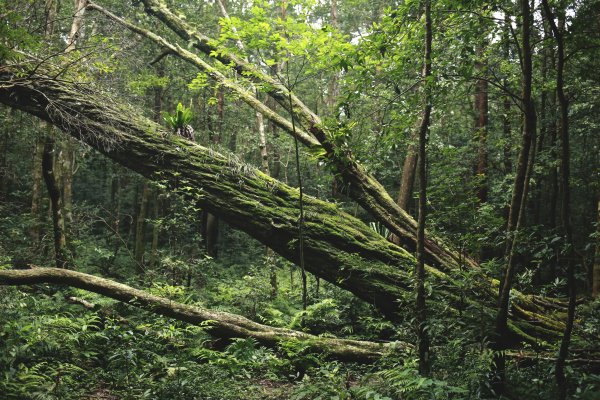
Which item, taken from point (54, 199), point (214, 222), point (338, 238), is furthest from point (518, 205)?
point (214, 222)

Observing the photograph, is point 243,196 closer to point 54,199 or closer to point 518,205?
point 54,199

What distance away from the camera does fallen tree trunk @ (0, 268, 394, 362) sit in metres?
5.91

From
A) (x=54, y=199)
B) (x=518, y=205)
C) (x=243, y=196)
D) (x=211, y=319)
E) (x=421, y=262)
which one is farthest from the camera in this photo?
(x=54, y=199)

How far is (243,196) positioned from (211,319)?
7.88 feet

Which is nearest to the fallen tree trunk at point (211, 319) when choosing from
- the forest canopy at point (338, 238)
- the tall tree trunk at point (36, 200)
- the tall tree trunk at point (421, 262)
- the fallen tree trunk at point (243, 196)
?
the forest canopy at point (338, 238)

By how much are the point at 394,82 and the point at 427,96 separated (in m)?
0.76

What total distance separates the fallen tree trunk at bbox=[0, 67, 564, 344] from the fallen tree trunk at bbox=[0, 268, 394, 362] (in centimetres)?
116

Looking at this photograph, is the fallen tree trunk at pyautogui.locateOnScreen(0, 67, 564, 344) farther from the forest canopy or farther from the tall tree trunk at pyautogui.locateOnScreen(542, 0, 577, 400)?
the tall tree trunk at pyautogui.locateOnScreen(542, 0, 577, 400)

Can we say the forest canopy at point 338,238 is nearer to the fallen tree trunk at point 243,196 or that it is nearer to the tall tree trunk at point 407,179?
the fallen tree trunk at point 243,196

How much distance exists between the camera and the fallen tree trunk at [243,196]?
6.82 m

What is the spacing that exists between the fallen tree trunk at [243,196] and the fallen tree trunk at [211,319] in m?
1.16

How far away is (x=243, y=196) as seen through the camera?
24.6ft

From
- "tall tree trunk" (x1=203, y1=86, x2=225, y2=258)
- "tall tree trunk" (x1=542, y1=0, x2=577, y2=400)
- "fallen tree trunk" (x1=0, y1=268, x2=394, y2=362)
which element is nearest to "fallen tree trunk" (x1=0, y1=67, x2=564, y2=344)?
"fallen tree trunk" (x1=0, y1=268, x2=394, y2=362)

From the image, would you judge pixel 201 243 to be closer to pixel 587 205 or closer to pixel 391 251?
pixel 391 251
